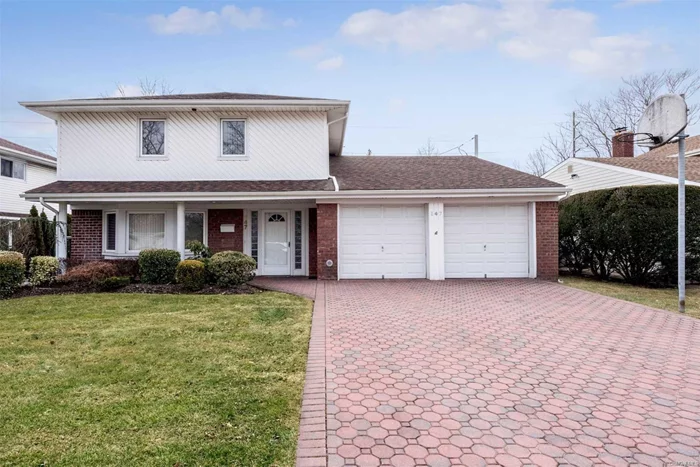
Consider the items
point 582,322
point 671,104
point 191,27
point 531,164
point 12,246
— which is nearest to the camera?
point 582,322

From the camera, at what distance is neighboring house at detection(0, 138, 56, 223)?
17923mm

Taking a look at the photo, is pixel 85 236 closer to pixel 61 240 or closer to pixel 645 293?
pixel 61 240

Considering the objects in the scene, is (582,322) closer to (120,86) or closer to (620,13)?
(620,13)

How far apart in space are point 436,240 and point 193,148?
812cm

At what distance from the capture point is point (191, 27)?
615 inches

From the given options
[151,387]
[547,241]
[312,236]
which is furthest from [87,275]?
[547,241]

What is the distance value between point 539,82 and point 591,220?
30.8 feet

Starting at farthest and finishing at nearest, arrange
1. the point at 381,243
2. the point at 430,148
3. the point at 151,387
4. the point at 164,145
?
the point at 430,148 < the point at 164,145 < the point at 381,243 < the point at 151,387

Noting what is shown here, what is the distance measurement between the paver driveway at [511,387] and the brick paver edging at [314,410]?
0.21 ft

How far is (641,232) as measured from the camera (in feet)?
35.0

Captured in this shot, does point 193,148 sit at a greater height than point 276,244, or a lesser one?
greater

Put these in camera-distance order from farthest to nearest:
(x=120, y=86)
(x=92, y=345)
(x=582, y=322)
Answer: (x=120, y=86)
(x=582, y=322)
(x=92, y=345)

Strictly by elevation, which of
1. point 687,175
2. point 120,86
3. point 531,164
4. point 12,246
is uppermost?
point 120,86

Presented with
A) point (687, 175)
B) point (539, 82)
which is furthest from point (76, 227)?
point (687, 175)
